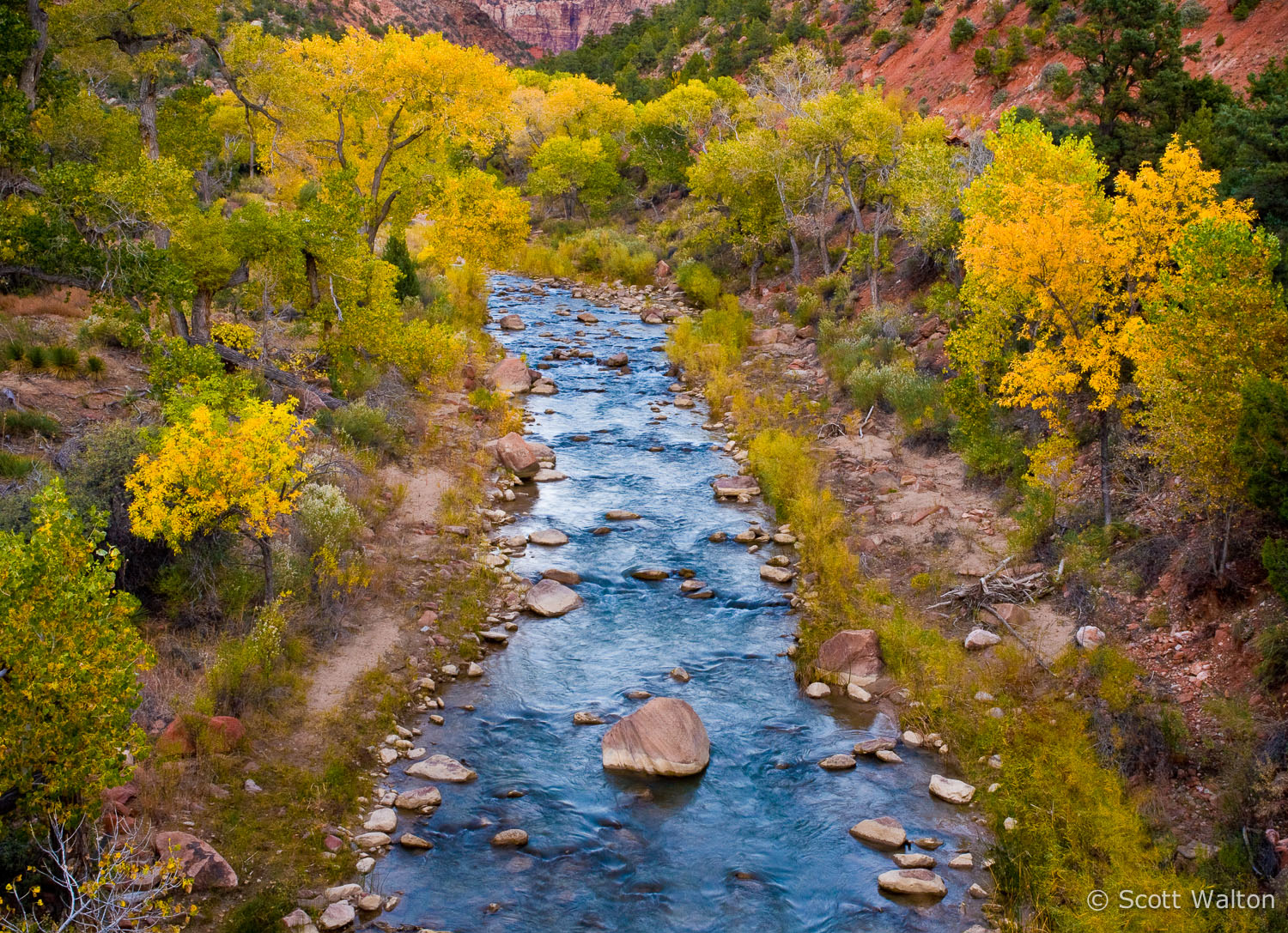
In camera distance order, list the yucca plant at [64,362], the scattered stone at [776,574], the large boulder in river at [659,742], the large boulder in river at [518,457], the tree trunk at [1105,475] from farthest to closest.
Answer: the large boulder in river at [518,457] → the yucca plant at [64,362] → the scattered stone at [776,574] → the tree trunk at [1105,475] → the large boulder in river at [659,742]

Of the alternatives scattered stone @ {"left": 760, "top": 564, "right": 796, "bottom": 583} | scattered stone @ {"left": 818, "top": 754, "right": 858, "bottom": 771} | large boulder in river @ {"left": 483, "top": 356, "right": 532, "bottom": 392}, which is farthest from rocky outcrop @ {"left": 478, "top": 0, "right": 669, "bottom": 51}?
scattered stone @ {"left": 818, "top": 754, "right": 858, "bottom": 771}

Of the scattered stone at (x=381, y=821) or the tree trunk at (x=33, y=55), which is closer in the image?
the scattered stone at (x=381, y=821)

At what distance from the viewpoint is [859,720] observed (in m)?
14.9

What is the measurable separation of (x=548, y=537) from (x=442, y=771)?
8113 millimetres

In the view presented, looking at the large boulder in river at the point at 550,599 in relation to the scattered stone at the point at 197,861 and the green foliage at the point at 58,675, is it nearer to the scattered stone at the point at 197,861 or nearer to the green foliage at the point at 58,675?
the scattered stone at the point at 197,861

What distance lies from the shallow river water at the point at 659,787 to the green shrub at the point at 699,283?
69.1 feet

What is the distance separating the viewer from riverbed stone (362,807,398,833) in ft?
40.0

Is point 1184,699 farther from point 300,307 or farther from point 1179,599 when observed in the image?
point 300,307

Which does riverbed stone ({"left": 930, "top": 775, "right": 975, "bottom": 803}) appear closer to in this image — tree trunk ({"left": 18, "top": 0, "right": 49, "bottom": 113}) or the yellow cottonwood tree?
the yellow cottonwood tree

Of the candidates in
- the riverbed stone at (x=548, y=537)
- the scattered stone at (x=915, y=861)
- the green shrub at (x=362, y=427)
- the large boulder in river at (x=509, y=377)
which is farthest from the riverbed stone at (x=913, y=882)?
the large boulder in river at (x=509, y=377)

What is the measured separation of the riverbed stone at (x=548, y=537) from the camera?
2091 centimetres

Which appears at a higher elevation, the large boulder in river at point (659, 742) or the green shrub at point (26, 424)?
the green shrub at point (26, 424)

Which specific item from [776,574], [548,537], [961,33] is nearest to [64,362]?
[548,537]

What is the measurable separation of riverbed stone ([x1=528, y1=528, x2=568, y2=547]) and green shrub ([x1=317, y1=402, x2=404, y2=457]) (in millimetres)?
4662
